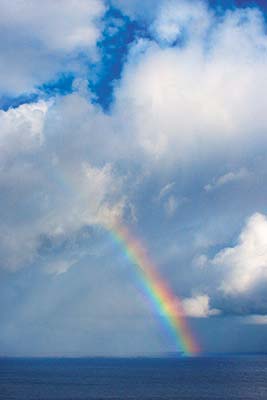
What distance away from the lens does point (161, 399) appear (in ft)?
524

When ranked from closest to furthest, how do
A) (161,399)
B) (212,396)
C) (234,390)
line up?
1. (161,399)
2. (212,396)
3. (234,390)

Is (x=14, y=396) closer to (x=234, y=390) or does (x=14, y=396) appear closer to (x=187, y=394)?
(x=187, y=394)

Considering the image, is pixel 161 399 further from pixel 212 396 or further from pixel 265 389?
pixel 265 389

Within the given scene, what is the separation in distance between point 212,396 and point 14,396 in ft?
225

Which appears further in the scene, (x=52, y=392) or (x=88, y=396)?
(x=52, y=392)

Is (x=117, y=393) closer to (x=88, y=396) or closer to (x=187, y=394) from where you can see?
(x=88, y=396)

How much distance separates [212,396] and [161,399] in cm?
2279

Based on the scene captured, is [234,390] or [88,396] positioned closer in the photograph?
[88,396]

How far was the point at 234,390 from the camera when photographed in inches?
7638

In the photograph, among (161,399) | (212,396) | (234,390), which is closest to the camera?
(161,399)

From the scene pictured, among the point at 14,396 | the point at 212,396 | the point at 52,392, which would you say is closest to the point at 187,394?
the point at 212,396

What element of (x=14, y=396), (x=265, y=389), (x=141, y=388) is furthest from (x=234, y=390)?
(x=14, y=396)

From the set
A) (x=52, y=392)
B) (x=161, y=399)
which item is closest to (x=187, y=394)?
(x=161, y=399)

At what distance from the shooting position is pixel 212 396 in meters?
172
